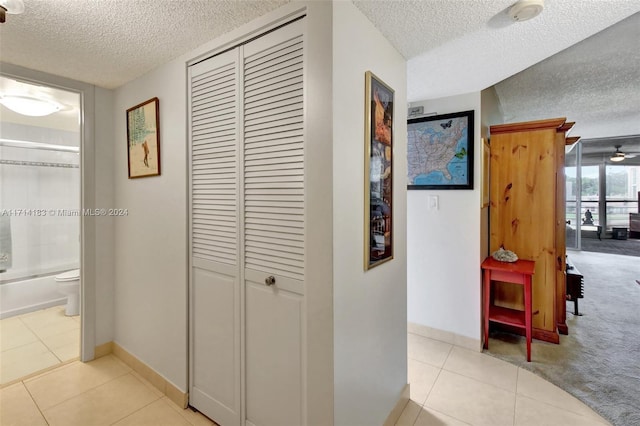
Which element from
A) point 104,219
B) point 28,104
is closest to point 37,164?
point 28,104

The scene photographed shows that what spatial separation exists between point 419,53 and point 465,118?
962 mm

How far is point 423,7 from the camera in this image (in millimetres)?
1398

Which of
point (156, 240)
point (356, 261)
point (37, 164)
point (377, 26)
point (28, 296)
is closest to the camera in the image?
point (356, 261)

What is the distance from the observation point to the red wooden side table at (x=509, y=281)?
7.88ft

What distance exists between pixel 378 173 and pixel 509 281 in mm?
1778

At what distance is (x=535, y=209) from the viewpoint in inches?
108

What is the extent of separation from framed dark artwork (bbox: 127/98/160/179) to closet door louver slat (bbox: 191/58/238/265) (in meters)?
0.39

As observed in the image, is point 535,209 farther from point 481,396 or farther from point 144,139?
point 144,139

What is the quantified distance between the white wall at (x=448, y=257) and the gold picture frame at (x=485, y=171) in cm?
12

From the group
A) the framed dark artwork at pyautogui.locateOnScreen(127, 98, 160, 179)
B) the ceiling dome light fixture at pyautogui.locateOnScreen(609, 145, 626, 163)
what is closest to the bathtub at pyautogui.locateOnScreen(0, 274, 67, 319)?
the framed dark artwork at pyautogui.locateOnScreen(127, 98, 160, 179)

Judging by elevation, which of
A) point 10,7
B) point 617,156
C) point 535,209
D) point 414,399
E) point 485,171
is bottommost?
point 414,399

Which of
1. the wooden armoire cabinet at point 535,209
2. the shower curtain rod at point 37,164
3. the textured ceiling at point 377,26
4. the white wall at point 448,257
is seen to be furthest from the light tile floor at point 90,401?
the wooden armoire cabinet at point 535,209

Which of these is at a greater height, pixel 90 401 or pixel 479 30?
pixel 479 30

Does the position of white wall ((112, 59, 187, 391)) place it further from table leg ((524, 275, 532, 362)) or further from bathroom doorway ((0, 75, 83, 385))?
table leg ((524, 275, 532, 362))
